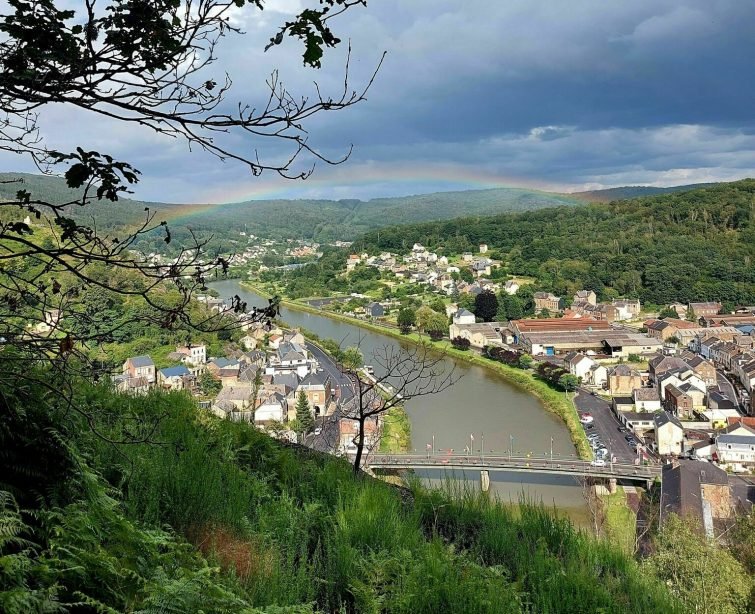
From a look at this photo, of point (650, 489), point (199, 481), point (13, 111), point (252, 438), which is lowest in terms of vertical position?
point (650, 489)

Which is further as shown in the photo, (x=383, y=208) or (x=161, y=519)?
(x=383, y=208)

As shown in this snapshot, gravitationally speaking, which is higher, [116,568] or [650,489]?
[116,568]

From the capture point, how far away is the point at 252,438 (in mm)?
2609

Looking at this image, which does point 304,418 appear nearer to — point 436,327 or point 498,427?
point 498,427

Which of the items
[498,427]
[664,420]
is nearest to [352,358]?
[498,427]

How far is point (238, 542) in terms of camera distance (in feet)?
4.80

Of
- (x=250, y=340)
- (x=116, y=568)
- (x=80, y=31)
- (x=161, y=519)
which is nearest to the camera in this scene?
(x=116, y=568)

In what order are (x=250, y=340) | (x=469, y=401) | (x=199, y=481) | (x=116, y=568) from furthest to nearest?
(x=250, y=340)
(x=469, y=401)
(x=199, y=481)
(x=116, y=568)

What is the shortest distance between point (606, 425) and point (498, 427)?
232cm

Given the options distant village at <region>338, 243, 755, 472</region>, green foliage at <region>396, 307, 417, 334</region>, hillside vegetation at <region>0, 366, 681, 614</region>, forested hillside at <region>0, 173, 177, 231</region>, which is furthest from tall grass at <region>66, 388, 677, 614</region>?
green foliage at <region>396, 307, 417, 334</region>

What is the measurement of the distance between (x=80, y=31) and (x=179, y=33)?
183mm

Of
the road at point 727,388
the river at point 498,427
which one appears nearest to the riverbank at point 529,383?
the river at point 498,427

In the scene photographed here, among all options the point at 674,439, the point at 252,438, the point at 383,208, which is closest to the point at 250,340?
the point at 674,439

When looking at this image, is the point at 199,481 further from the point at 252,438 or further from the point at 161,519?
the point at 252,438
